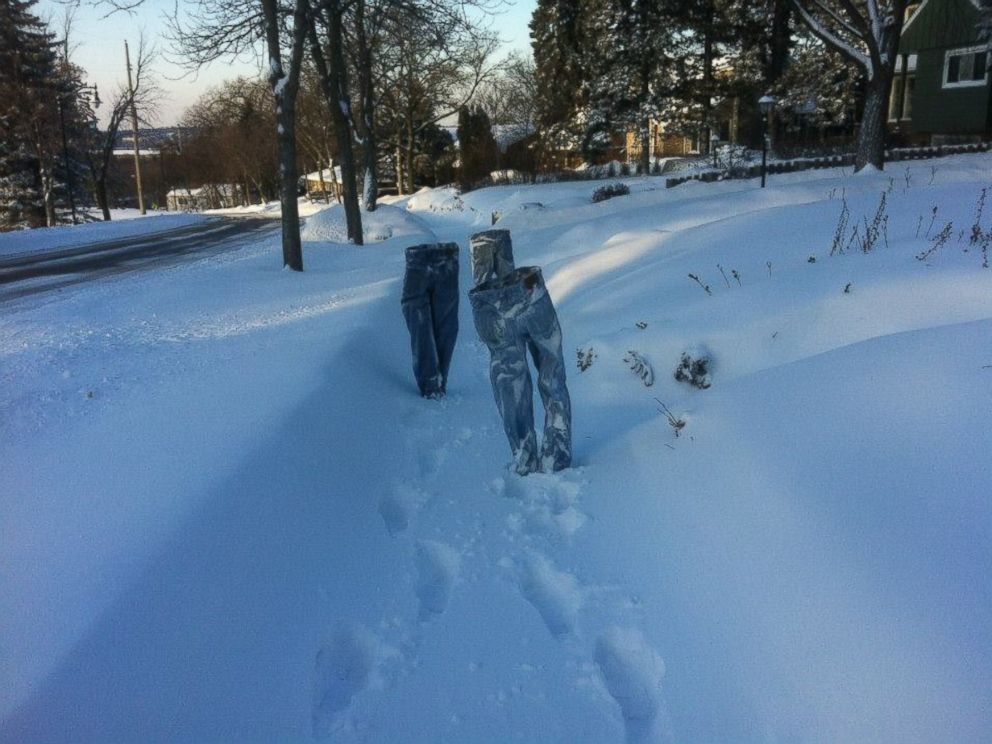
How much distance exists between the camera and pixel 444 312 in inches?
231

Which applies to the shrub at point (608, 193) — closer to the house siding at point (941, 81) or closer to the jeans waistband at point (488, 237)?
the house siding at point (941, 81)

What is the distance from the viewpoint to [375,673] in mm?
2621

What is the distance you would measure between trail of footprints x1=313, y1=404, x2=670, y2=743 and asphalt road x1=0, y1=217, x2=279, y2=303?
10.3 metres

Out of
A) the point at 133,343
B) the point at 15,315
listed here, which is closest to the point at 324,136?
the point at 15,315

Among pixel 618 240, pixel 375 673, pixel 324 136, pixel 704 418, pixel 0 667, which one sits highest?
pixel 324 136

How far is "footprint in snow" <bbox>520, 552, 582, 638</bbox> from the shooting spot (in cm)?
290

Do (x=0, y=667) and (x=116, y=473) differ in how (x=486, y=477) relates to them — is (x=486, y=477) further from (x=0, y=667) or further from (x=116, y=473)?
(x=0, y=667)

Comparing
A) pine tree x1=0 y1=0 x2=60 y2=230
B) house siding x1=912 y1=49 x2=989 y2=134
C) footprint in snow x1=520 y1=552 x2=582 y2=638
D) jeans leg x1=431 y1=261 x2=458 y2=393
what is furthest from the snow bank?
house siding x1=912 y1=49 x2=989 y2=134

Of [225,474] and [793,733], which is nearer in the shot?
[793,733]

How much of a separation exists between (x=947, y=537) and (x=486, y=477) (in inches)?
99.3

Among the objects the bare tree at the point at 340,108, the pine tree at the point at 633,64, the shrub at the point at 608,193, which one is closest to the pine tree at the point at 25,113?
the bare tree at the point at 340,108

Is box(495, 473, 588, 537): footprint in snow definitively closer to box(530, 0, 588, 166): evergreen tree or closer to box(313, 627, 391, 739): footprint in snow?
box(313, 627, 391, 739): footprint in snow

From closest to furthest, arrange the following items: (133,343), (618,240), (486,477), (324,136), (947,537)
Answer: (947,537)
(486,477)
(133,343)
(618,240)
(324,136)

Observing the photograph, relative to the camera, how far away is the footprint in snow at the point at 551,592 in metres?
2.90
